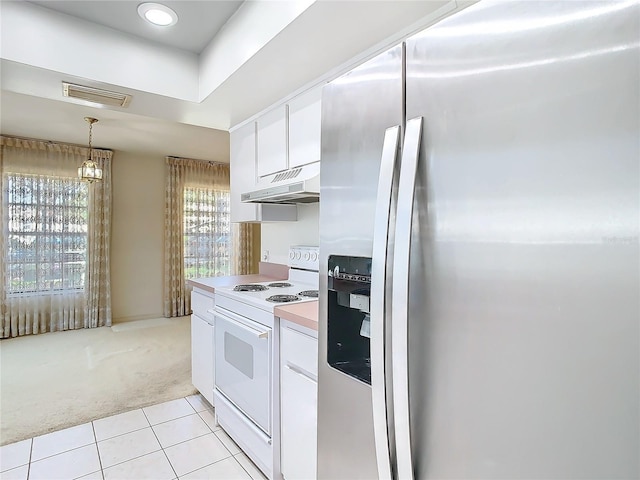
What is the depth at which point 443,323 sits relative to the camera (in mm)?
754

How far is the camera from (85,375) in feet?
10.7

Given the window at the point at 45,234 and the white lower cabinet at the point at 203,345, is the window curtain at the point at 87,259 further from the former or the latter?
the white lower cabinet at the point at 203,345

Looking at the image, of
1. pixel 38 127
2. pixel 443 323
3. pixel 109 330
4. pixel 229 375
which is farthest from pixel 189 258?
pixel 443 323

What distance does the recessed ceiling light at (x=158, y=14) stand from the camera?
1882 millimetres

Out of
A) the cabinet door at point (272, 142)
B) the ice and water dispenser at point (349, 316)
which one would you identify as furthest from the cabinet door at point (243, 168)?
the ice and water dispenser at point (349, 316)

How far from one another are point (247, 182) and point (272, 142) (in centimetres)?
45

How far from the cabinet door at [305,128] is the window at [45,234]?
393 centimetres

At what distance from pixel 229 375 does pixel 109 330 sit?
3.39 metres

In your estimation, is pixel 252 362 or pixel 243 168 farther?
pixel 243 168

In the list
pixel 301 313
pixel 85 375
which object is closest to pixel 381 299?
pixel 301 313

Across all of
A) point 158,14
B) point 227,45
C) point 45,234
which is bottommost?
point 45,234

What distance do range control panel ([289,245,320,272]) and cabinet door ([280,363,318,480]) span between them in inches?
36.8

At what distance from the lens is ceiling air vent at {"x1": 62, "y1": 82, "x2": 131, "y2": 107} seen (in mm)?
2182

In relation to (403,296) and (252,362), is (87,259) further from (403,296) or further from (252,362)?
(403,296)
